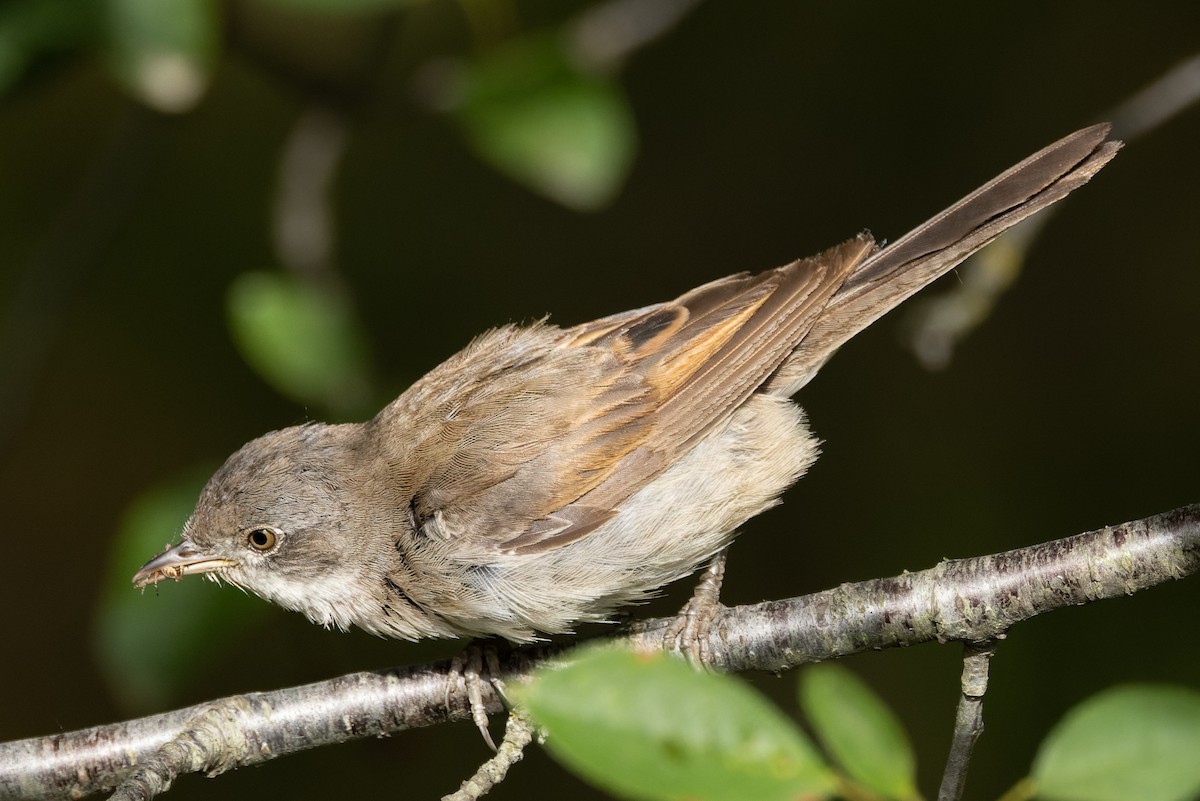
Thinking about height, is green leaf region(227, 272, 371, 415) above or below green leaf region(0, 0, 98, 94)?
below

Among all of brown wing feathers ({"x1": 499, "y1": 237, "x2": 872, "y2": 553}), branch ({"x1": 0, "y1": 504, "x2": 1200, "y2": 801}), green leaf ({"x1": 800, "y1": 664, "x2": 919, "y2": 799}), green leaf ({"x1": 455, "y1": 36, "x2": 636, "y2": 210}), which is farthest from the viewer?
brown wing feathers ({"x1": 499, "y1": 237, "x2": 872, "y2": 553})

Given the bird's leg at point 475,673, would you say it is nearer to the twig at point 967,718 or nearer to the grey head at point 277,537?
the grey head at point 277,537

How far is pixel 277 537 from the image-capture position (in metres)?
3.98

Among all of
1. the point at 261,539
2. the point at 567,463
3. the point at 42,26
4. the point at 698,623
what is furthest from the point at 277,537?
the point at 42,26

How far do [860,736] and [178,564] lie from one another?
2.92 metres

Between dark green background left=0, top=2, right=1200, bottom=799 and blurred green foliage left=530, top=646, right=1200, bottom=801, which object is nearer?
blurred green foliage left=530, top=646, right=1200, bottom=801

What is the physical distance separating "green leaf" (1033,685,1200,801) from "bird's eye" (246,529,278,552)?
290 cm

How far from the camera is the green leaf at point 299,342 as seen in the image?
370cm

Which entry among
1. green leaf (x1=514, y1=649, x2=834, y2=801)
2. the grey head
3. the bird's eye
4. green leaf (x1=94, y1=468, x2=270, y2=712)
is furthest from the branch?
green leaf (x1=514, y1=649, x2=834, y2=801)

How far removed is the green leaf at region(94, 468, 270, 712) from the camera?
12.3ft

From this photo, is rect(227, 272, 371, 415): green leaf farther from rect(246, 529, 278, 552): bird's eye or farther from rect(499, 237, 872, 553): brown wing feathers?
rect(499, 237, 872, 553): brown wing feathers

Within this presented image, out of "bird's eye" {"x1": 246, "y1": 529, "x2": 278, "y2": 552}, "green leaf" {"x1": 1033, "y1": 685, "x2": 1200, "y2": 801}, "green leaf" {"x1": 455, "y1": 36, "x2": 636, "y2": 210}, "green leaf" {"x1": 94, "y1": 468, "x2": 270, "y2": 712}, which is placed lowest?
"green leaf" {"x1": 1033, "y1": 685, "x2": 1200, "y2": 801}

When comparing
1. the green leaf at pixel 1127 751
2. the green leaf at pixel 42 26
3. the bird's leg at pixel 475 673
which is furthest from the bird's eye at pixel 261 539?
the green leaf at pixel 1127 751

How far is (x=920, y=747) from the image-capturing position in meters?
5.71
